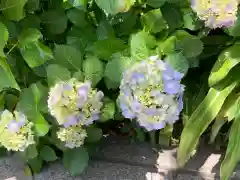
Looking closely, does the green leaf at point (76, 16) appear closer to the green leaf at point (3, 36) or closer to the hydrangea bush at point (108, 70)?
the hydrangea bush at point (108, 70)

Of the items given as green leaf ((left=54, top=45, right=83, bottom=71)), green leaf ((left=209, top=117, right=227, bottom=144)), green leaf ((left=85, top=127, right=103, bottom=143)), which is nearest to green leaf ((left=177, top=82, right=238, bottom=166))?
green leaf ((left=209, top=117, right=227, bottom=144))

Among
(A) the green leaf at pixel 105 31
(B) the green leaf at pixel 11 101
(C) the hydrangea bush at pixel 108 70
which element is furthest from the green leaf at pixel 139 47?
(B) the green leaf at pixel 11 101

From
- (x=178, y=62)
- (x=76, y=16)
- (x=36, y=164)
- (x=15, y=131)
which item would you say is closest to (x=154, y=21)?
(x=178, y=62)

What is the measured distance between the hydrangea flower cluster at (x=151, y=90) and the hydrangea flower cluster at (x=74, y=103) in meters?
0.14

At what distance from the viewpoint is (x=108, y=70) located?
170cm

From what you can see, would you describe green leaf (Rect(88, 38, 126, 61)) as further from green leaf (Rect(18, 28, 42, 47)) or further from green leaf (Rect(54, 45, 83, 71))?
green leaf (Rect(18, 28, 42, 47))

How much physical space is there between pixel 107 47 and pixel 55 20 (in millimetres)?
220

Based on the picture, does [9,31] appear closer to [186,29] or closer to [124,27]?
[124,27]

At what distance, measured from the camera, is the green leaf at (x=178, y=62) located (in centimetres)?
165

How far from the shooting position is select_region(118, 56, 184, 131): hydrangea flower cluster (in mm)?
1562

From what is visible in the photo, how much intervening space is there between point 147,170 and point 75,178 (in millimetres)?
279

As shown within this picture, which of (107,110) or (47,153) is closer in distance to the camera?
(107,110)

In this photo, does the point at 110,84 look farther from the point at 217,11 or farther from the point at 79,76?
the point at 217,11

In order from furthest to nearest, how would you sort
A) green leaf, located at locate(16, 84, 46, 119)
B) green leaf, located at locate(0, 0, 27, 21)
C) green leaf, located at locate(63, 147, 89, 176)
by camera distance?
green leaf, located at locate(63, 147, 89, 176) < green leaf, located at locate(16, 84, 46, 119) < green leaf, located at locate(0, 0, 27, 21)
